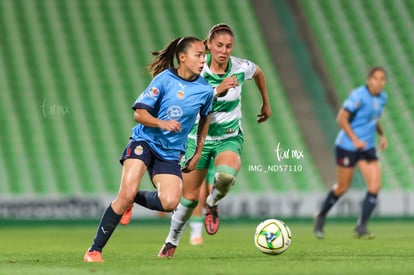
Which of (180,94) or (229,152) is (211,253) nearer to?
(229,152)

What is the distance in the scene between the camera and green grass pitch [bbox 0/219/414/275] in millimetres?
7332

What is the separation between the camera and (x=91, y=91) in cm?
2019

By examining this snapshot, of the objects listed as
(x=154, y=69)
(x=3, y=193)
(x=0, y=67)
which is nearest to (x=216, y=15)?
(x=0, y=67)

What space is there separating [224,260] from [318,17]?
14.3 meters

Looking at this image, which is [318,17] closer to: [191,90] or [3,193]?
[3,193]

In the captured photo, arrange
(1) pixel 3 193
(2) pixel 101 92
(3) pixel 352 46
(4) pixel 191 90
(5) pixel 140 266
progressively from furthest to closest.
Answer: (3) pixel 352 46, (2) pixel 101 92, (1) pixel 3 193, (4) pixel 191 90, (5) pixel 140 266

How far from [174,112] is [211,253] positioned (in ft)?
6.23

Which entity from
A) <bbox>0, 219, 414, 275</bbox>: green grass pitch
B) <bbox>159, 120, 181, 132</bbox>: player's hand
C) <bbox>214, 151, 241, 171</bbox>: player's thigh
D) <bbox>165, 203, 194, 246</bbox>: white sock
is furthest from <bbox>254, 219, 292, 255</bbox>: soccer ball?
<bbox>159, 120, 181, 132</bbox>: player's hand

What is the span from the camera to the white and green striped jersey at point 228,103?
948 cm

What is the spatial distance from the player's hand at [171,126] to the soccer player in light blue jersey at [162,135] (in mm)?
42

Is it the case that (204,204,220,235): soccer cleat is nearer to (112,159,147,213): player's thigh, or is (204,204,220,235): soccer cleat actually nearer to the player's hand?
(112,159,147,213): player's thigh

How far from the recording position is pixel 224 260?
841cm

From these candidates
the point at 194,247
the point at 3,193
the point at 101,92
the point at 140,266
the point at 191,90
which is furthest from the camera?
the point at 101,92

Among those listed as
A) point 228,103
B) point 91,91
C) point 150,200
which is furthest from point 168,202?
point 91,91
